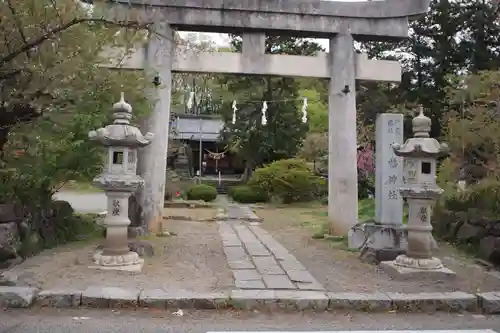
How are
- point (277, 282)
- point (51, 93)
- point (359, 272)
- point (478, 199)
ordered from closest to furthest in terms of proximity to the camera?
point (51, 93), point (277, 282), point (359, 272), point (478, 199)

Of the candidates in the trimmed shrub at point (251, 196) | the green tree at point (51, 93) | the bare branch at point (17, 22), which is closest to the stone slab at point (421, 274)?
the green tree at point (51, 93)

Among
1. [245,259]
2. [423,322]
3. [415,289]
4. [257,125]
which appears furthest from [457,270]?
[257,125]

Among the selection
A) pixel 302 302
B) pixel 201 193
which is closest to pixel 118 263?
pixel 302 302

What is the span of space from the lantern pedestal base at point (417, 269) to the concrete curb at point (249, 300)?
0.94 meters

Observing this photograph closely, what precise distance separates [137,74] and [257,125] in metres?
17.8

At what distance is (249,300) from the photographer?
18.0ft

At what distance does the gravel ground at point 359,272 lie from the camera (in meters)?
6.31

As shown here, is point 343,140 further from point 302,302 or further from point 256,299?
point 256,299

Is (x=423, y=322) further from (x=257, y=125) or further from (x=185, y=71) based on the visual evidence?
(x=257, y=125)

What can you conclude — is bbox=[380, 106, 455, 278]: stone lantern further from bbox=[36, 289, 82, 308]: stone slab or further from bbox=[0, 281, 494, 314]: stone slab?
bbox=[36, 289, 82, 308]: stone slab

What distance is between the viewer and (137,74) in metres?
9.40

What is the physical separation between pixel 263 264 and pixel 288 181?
15.0 metres

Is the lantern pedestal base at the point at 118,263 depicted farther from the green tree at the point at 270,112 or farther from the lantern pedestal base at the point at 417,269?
the green tree at the point at 270,112

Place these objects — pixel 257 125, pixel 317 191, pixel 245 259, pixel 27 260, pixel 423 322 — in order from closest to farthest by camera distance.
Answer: pixel 423 322
pixel 27 260
pixel 245 259
pixel 317 191
pixel 257 125
